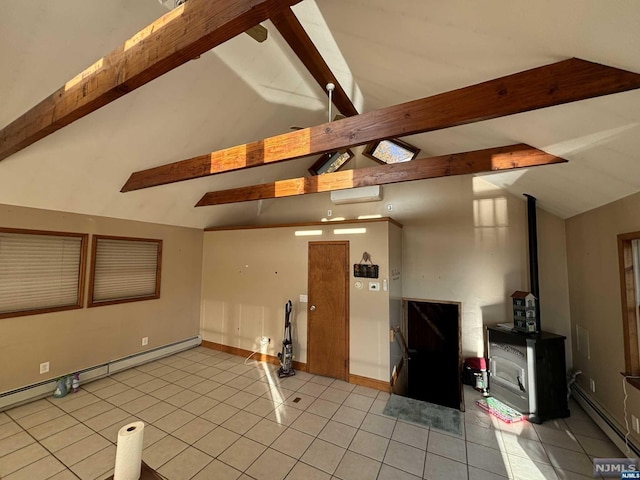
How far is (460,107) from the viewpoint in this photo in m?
1.67

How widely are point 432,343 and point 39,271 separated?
7.21 metres

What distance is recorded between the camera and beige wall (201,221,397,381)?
3879mm

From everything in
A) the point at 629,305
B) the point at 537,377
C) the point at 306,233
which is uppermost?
the point at 306,233

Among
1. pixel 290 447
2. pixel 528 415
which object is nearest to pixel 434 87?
pixel 290 447

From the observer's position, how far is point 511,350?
11.0ft

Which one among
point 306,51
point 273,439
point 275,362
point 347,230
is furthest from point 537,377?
point 306,51

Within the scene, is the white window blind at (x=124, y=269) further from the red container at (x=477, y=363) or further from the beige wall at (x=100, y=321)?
the red container at (x=477, y=363)

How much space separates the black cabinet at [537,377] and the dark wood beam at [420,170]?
7.35 ft

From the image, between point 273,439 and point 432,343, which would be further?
point 432,343

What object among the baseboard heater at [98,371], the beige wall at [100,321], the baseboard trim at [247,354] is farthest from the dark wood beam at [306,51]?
the baseboard heater at [98,371]

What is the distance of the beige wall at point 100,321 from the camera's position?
3.15 metres

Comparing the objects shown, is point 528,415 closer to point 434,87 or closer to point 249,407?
point 249,407

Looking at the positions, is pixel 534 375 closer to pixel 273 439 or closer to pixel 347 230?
pixel 347 230

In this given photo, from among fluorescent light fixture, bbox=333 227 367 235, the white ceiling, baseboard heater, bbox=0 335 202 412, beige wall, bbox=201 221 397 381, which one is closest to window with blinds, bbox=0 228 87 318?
the white ceiling
